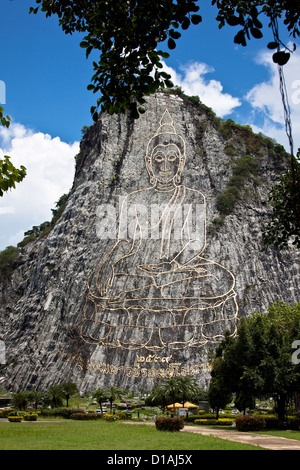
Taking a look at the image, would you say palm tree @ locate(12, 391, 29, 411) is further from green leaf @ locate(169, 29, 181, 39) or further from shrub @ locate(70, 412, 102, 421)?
green leaf @ locate(169, 29, 181, 39)

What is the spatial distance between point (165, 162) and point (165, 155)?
25.0 inches

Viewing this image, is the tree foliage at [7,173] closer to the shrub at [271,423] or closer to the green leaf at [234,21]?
the green leaf at [234,21]

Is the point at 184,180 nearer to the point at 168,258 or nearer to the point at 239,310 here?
the point at 168,258

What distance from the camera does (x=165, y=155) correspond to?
112 feet

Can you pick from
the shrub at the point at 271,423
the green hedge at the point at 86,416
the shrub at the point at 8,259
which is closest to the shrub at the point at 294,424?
the shrub at the point at 271,423

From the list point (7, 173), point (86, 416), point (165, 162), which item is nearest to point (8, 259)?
point (165, 162)

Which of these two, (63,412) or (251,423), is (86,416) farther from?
→ (251,423)

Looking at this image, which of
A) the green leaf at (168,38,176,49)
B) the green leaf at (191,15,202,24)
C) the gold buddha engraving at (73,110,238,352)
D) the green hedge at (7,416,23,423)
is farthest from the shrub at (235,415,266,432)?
the green leaf at (191,15,202,24)

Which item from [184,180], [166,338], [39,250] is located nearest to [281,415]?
[166,338]

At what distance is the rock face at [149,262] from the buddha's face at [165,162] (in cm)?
12

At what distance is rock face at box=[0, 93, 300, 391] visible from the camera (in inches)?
1091

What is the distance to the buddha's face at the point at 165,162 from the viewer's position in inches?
1347

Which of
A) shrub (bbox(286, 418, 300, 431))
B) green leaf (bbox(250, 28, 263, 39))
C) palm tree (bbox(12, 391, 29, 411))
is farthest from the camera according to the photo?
palm tree (bbox(12, 391, 29, 411))

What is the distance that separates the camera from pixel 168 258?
31.4 meters
